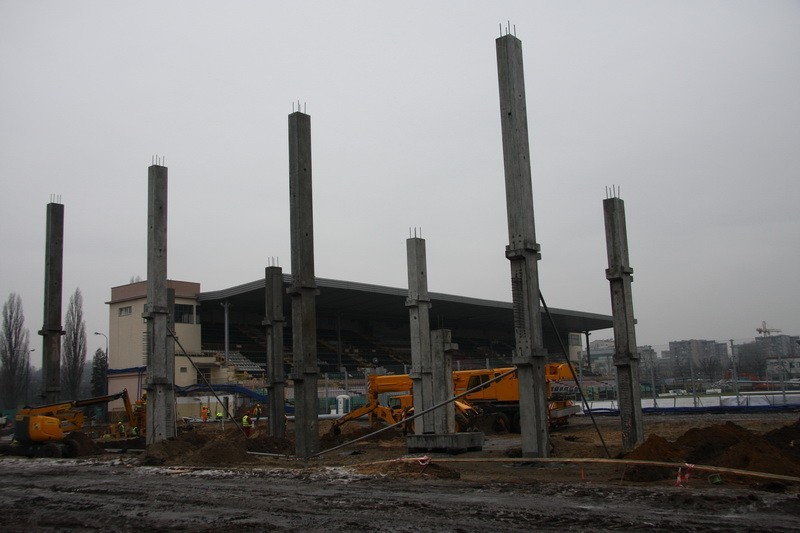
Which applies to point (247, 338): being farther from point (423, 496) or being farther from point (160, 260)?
point (423, 496)

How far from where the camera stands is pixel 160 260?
71.5 ft

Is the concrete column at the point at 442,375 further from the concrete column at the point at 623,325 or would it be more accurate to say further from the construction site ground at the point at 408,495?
the concrete column at the point at 623,325

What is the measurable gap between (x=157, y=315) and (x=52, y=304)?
22.0ft

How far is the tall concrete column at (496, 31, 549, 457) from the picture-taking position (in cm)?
1432

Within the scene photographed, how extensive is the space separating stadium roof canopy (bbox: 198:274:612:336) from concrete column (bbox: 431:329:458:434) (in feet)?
90.2

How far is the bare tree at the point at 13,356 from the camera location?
67.2 metres

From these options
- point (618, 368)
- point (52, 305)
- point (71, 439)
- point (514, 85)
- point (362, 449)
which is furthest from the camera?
point (52, 305)

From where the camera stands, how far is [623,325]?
1644 cm

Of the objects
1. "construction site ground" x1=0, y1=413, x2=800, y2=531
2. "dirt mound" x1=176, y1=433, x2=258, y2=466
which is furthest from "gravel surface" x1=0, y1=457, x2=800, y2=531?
"dirt mound" x1=176, y1=433, x2=258, y2=466

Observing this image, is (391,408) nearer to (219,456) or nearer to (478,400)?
(478,400)

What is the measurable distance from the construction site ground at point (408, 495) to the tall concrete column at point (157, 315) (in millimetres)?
3623

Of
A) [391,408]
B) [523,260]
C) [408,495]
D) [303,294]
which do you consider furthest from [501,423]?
[408,495]

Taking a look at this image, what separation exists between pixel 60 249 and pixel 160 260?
22.5 ft

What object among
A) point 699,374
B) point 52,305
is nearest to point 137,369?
point 52,305
